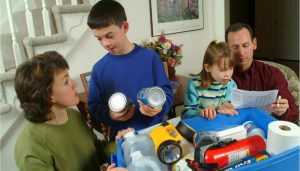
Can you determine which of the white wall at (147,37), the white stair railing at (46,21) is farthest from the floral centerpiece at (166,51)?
the white stair railing at (46,21)

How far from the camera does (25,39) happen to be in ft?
4.77

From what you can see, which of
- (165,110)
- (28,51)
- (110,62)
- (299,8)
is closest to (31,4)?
(28,51)

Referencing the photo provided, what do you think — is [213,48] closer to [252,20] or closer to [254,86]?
[254,86]

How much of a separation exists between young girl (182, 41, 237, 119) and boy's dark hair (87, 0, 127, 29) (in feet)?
1.50

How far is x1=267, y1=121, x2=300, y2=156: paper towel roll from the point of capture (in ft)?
2.32

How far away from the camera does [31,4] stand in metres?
1.70

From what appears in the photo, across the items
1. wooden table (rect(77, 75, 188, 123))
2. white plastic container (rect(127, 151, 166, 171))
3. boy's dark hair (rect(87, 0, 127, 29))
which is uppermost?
boy's dark hair (rect(87, 0, 127, 29))

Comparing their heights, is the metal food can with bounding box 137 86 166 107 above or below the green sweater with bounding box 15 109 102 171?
above

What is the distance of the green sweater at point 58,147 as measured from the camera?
87 cm

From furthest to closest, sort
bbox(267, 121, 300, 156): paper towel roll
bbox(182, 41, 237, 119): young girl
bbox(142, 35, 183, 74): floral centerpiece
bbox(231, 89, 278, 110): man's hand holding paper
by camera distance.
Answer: bbox(142, 35, 183, 74): floral centerpiece < bbox(182, 41, 237, 119): young girl < bbox(231, 89, 278, 110): man's hand holding paper < bbox(267, 121, 300, 156): paper towel roll

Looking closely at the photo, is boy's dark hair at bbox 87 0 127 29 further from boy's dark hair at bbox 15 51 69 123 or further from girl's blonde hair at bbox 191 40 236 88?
girl's blonde hair at bbox 191 40 236 88

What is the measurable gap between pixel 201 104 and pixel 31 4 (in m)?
1.17

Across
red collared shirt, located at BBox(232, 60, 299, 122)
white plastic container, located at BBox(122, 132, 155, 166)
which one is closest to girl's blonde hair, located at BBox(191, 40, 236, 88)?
red collared shirt, located at BBox(232, 60, 299, 122)

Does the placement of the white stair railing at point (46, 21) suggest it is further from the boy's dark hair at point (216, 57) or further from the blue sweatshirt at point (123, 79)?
the boy's dark hair at point (216, 57)
